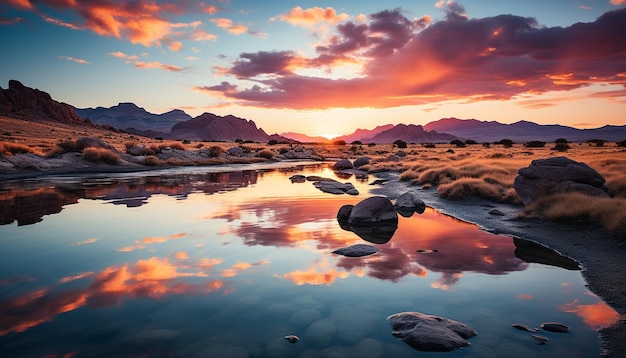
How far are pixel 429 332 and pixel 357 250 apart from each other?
16.0ft

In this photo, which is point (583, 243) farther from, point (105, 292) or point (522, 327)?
point (105, 292)

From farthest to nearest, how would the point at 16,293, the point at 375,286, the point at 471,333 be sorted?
the point at 375,286 < the point at 16,293 < the point at 471,333

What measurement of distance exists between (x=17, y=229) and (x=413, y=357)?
1493cm

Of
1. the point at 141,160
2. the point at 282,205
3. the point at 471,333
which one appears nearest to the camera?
the point at 471,333

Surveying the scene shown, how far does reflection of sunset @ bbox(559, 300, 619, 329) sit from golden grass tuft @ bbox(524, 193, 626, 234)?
5.08 meters

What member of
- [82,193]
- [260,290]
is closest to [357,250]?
[260,290]

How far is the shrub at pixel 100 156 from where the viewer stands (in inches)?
1439

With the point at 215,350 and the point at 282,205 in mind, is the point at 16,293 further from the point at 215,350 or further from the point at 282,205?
the point at 282,205

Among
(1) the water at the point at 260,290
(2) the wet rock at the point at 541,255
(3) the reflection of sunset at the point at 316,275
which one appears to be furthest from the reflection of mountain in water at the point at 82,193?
(2) the wet rock at the point at 541,255

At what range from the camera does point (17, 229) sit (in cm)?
1334

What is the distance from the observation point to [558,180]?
15.3 meters

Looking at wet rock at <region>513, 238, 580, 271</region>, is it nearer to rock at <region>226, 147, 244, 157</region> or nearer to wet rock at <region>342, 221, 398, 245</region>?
wet rock at <region>342, 221, 398, 245</region>

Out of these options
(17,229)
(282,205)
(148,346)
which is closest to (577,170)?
(282,205)

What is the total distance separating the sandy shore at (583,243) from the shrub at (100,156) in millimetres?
33597
